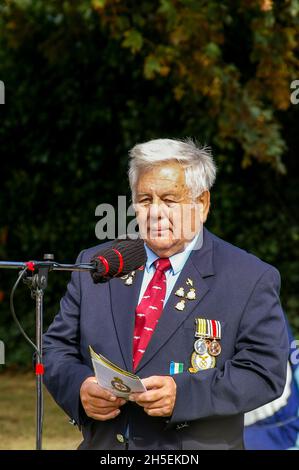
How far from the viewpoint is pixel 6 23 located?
9.38 m

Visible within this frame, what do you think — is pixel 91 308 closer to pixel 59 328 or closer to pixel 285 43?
pixel 59 328

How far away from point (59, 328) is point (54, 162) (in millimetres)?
7557

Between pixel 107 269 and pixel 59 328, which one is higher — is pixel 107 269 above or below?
above

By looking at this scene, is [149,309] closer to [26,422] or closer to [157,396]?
[157,396]

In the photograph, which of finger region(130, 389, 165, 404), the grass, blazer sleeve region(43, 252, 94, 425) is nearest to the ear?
blazer sleeve region(43, 252, 94, 425)

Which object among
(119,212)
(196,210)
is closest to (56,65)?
(119,212)

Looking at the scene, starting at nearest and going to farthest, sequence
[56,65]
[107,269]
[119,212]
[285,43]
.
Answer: [107,269] < [285,43] < [119,212] < [56,65]

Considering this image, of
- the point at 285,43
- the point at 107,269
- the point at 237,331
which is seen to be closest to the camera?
the point at 107,269

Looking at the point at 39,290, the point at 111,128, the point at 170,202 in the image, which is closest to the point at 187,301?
the point at 170,202

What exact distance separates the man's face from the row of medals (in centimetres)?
38

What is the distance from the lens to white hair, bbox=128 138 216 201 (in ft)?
10.1

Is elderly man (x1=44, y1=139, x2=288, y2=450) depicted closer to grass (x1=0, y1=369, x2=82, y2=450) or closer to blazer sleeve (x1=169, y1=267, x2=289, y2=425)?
blazer sleeve (x1=169, y1=267, x2=289, y2=425)

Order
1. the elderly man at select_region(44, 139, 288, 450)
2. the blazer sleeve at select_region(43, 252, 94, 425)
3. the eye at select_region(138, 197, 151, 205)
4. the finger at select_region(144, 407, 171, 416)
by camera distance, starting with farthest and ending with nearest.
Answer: the eye at select_region(138, 197, 151, 205)
the blazer sleeve at select_region(43, 252, 94, 425)
the elderly man at select_region(44, 139, 288, 450)
the finger at select_region(144, 407, 171, 416)

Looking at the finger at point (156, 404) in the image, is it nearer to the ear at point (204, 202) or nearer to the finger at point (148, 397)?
the finger at point (148, 397)
